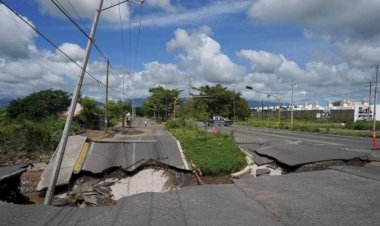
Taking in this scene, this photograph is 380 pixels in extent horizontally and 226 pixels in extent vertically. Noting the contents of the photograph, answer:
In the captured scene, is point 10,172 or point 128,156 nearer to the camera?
point 10,172

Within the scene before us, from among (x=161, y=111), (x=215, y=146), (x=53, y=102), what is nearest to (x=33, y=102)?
(x=53, y=102)

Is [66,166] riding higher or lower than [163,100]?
lower

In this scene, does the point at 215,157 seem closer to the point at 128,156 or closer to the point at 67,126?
the point at 128,156

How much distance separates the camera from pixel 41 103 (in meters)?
69.4

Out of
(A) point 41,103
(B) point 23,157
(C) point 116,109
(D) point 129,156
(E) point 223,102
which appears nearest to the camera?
(D) point 129,156

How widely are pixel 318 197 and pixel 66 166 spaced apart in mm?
10807

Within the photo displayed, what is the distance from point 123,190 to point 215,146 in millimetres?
7031

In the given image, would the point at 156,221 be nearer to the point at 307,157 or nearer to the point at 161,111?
the point at 307,157

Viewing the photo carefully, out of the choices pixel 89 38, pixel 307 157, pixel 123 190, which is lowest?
pixel 123 190

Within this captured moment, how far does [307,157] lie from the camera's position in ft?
54.6

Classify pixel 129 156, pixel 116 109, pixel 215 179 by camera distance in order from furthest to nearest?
pixel 116 109 < pixel 129 156 < pixel 215 179

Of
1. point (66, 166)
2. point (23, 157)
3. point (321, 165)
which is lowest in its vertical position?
point (23, 157)

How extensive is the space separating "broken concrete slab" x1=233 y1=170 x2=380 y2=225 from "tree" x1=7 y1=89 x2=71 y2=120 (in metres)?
58.7

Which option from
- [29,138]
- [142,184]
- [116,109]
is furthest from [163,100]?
[142,184]
